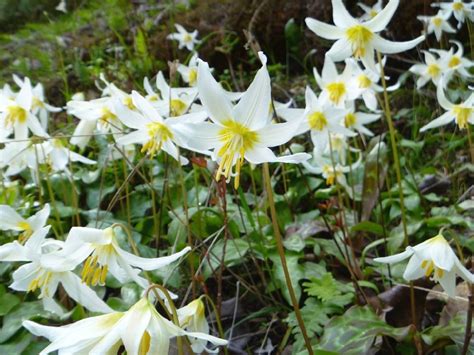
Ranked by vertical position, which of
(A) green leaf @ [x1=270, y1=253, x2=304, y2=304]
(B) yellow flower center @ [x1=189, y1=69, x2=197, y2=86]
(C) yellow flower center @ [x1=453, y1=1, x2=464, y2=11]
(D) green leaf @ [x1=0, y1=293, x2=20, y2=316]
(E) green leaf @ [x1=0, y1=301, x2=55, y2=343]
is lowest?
(A) green leaf @ [x1=270, y1=253, x2=304, y2=304]

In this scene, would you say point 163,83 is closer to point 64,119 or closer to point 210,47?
point 64,119

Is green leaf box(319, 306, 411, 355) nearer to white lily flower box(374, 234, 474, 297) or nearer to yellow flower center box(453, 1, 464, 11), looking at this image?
white lily flower box(374, 234, 474, 297)

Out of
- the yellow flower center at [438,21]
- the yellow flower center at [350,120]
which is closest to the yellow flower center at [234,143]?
the yellow flower center at [350,120]

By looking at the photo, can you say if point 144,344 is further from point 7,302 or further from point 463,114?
point 463,114

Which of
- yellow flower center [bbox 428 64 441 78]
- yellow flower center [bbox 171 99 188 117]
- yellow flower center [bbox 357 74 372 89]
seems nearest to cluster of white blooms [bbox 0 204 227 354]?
yellow flower center [bbox 171 99 188 117]

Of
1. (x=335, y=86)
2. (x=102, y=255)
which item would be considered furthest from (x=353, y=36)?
(x=102, y=255)
